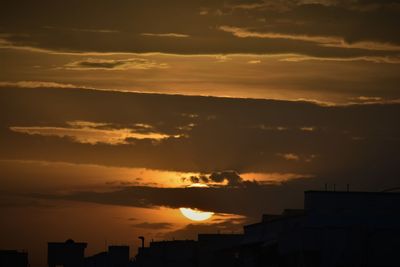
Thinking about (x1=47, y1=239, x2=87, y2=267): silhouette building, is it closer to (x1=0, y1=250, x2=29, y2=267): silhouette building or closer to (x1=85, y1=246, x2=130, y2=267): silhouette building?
(x1=85, y1=246, x2=130, y2=267): silhouette building

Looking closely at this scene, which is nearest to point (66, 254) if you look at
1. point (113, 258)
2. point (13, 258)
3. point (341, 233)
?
point (113, 258)

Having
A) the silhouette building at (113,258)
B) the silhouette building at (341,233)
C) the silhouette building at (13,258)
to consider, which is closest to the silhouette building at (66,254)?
the silhouette building at (113,258)

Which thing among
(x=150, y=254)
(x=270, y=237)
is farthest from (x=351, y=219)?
(x=150, y=254)

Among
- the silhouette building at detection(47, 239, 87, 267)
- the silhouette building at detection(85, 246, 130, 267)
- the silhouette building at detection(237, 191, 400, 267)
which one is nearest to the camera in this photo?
the silhouette building at detection(237, 191, 400, 267)

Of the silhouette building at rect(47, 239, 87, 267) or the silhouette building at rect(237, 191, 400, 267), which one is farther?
the silhouette building at rect(47, 239, 87, 267)

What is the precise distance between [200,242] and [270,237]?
3041 cm

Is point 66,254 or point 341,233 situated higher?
point 66,254

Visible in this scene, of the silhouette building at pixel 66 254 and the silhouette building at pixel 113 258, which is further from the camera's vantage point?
the silhouette building at pixel 113 258

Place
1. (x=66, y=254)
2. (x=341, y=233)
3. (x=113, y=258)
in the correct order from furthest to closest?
(x=113, y=258) < (x=66, y=254) < (x=341, y=233)

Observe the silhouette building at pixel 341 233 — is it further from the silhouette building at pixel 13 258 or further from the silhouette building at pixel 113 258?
the silhouette building at pixel 13 258

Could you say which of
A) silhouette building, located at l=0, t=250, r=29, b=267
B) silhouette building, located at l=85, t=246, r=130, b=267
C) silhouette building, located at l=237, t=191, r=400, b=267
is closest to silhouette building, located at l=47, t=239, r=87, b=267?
silhouette building, located at l=85, t=246, r=130, b=267

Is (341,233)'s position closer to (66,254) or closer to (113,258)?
(66,254)

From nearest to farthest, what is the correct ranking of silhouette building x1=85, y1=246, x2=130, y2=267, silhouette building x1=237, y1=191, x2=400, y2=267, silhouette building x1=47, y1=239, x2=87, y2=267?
silhouette building x1=237, y1=191, x2=400, y2=267 < silhouette building x1=47, y1=239, x2=87, y2=267 < silhouette building x1=85, y1=246, x2=130, y2=267

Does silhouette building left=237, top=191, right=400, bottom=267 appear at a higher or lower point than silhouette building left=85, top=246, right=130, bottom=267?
lower
